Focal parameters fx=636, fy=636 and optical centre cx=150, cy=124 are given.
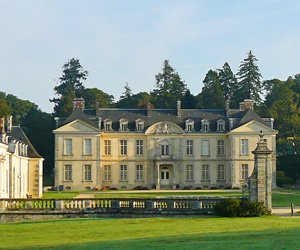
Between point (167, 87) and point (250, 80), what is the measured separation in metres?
13.1

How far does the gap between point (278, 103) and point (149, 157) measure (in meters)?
21.7

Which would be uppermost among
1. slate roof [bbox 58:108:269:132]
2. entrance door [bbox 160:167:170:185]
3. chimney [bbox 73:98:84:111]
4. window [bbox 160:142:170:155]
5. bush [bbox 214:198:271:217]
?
chimney [bbox 73:98:84:111]

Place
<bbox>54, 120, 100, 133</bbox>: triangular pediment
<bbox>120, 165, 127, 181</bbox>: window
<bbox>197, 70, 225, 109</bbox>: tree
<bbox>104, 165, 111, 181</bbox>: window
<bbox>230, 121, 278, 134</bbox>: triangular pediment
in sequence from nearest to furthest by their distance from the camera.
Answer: <bbox>54, 120, 100, 133</bbox>: triangular pediment < <bbox>230, 121, 278, 134</bbox>: triangular pediment < <bbox>104, 165, 111, 181</bbox>: window < <bbox>120, 165, 127, 181</bbox>: window < <bbox>197, 70, 225, 109</bbox>: tree

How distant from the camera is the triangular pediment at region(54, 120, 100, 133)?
61250mm

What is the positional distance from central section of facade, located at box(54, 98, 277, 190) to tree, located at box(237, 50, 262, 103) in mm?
25041

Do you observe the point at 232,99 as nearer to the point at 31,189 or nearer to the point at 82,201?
the point at 31,189

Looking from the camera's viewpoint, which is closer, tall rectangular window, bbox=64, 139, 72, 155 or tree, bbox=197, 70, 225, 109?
tall rectangular window, bbox=64, 139, 72, 155

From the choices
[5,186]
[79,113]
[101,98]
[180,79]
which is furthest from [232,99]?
[5,186]

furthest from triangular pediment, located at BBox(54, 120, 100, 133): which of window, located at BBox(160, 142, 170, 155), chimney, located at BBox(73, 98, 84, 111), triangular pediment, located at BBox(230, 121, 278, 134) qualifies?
triangular pediment, located at BBox(230, 121, 278, 134)

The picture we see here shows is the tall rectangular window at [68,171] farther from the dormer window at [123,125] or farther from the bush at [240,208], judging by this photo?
the bush at [240,208]

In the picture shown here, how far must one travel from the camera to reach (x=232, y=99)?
91188 mm

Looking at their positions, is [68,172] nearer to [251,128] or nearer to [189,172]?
[189,172]

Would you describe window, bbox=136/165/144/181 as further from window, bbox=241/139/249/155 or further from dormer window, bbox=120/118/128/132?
window, bbox=241/139/249/155

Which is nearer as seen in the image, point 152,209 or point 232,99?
point 152,209
